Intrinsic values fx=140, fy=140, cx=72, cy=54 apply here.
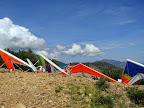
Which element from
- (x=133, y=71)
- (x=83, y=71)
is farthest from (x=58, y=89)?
(x=133, y=71)

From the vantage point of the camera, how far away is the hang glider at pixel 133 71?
1550cm

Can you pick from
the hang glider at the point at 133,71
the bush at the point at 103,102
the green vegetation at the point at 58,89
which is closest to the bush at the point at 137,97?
the bush at the point at 103,102

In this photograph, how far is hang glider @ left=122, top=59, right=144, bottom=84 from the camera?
15503 mm

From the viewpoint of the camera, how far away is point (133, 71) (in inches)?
660

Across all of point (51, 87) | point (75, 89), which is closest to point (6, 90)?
point (51, 87)

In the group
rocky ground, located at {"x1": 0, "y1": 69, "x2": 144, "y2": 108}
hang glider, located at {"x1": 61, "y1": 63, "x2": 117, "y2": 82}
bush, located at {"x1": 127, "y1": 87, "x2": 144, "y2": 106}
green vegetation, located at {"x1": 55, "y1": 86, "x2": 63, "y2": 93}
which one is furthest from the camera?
hang glider, located at {"x1": 61, "y1": 63, "x2": 117, "y2": 82}

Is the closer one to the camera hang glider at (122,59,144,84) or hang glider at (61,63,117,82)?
hang glider at (61,63,117,82)

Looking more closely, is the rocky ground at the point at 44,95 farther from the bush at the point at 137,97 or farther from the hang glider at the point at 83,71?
the hang glider at the point at 83,71

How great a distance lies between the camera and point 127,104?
805 centimetres

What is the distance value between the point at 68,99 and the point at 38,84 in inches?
99.6

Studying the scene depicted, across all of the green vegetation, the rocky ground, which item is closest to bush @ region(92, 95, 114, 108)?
the rocky ground

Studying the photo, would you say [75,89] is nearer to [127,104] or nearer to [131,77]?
[127,104]

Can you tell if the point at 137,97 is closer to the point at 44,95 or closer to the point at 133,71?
the point at 44,95

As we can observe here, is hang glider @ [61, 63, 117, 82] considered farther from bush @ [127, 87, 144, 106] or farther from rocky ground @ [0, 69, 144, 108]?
bush @ [127, 87, 144, 106]
